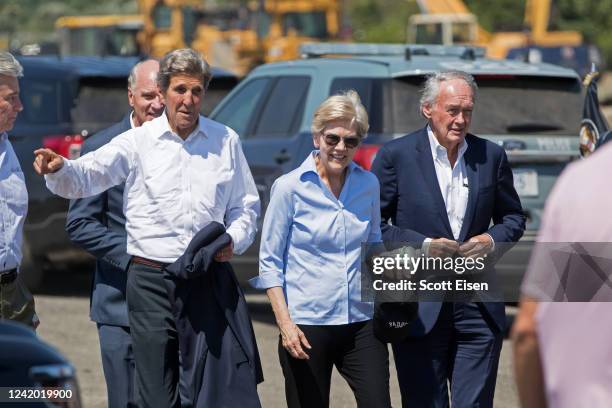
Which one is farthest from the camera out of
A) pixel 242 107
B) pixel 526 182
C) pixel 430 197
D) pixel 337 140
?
pixel 242 107

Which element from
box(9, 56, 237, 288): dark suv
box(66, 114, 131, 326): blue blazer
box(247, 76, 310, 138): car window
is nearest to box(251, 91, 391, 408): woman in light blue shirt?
box(66, 114, 131, 326): blue blazer

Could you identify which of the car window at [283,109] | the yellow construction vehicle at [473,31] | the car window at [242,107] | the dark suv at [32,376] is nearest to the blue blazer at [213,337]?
the dark suv at [32,376]

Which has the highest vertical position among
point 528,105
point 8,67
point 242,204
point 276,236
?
point 8,67

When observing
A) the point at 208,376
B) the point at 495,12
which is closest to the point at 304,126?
the point at 208,376

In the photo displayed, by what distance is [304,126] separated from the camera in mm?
10297

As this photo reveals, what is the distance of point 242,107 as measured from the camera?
11.2 m

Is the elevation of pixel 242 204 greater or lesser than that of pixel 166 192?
lesser

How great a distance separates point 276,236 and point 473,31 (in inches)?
1354

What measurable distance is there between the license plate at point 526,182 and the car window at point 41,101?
439 centimetres

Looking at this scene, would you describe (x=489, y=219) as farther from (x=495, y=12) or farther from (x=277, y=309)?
(x=495, y=12)

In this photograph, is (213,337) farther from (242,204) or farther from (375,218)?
(375,218)

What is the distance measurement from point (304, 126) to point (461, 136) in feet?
13.3

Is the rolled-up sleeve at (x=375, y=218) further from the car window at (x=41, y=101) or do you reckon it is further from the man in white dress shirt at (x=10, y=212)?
the car window at (x=41, y=101)

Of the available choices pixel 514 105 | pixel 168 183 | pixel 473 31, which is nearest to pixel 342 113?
pixel 168 183
